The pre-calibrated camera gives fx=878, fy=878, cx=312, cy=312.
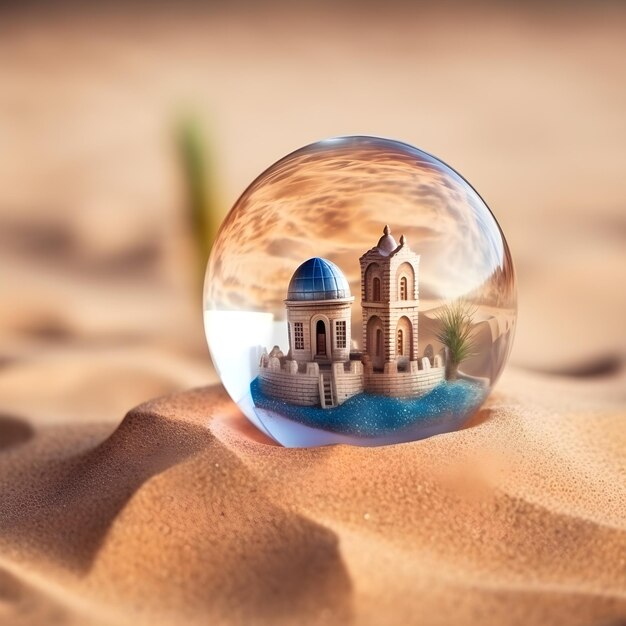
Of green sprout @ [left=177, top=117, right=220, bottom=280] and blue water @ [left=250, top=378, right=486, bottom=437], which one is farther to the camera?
green sprout @ [left=177, top=117, right=220, bottom=280]

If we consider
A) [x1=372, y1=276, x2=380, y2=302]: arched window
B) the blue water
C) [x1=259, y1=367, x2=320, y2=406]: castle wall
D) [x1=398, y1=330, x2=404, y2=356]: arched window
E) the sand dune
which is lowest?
the sand dune

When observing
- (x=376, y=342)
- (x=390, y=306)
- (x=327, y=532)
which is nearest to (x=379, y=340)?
(x=376, y=342)

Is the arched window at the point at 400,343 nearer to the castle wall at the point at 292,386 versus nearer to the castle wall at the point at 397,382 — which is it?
the castle wall at the point at 397,382

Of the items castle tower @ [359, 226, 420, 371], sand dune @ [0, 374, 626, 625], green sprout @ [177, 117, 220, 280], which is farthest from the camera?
green sprout @ [177, 117, 220, 280]

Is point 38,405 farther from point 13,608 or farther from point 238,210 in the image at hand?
point 13,608

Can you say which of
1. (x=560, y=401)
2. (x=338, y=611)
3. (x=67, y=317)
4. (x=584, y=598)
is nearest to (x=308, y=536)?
(x=338, y=611)

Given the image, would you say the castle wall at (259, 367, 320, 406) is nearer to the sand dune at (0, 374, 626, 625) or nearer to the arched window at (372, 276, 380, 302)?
the sand dune at (0, 374, 626, 625)

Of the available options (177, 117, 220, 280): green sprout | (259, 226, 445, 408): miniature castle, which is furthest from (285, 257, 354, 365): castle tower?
(177, 117, 220, 280): green sprout

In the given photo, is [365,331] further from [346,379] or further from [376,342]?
[346,379]
